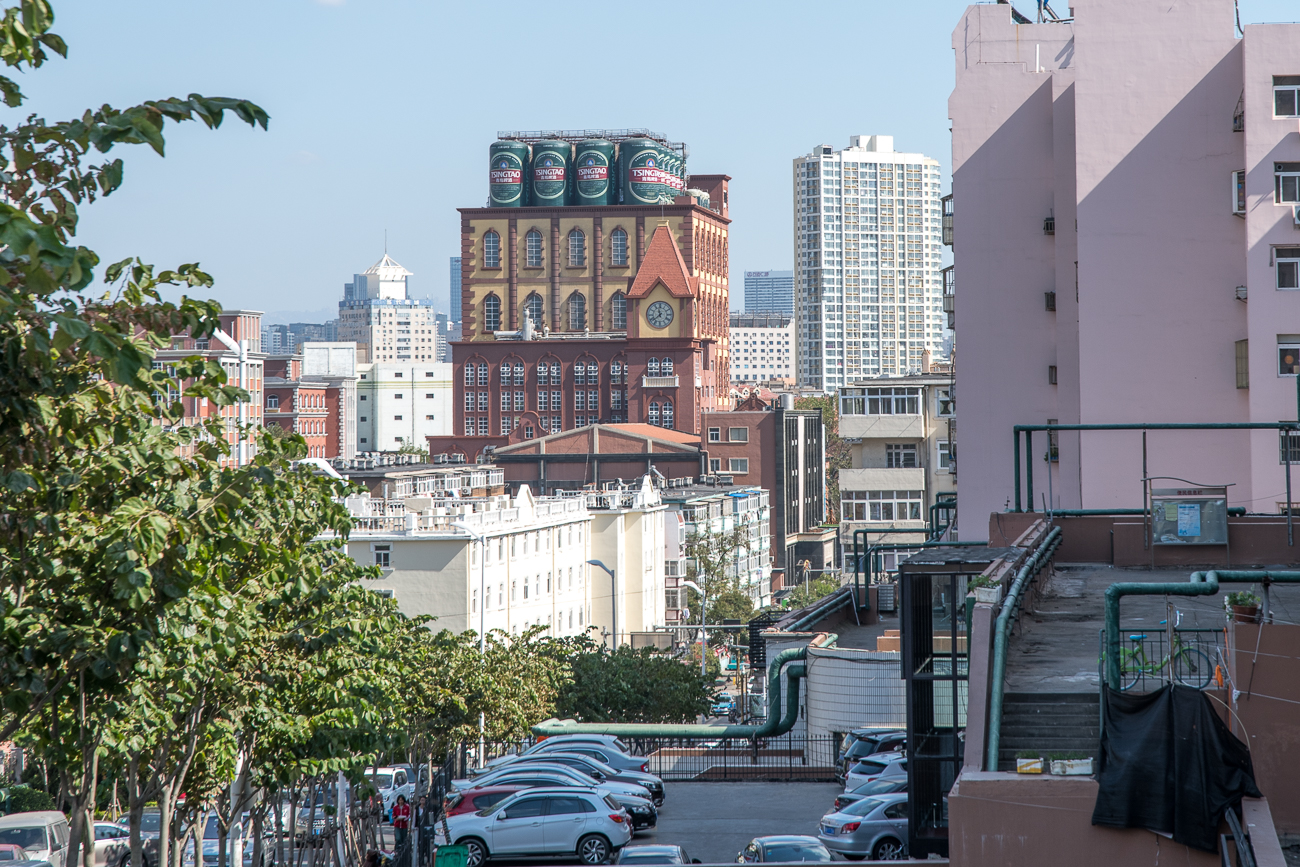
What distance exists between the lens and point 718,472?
13412 cm

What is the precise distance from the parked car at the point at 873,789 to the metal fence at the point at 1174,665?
513 inches

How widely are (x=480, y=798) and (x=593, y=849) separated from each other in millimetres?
2816

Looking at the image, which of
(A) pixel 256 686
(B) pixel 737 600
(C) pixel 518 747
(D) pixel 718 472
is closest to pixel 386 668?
(A) pixel 256 686

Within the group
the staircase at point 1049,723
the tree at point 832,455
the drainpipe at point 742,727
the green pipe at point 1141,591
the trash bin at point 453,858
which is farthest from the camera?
the tree at point 832,455

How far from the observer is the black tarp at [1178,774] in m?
9.75

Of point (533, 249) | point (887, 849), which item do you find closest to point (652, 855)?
point (887, 849)

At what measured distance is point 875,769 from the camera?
28516 millimetres

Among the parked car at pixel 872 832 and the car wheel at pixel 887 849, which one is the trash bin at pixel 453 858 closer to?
the parked car at pixel 872 832

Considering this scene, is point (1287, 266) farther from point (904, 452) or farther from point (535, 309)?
point (535, 309)

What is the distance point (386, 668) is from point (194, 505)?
10756 millimetres

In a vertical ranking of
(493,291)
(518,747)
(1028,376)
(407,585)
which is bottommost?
(518,747)

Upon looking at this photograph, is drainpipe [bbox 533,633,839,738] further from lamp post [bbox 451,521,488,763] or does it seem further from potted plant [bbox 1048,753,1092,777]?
lamp post [bbox 451,521,488,763]

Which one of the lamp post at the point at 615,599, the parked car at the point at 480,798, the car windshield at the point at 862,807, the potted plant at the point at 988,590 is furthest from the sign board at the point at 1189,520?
the lamp post at the point at 615,599

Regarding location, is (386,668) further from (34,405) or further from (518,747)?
(518,747)
